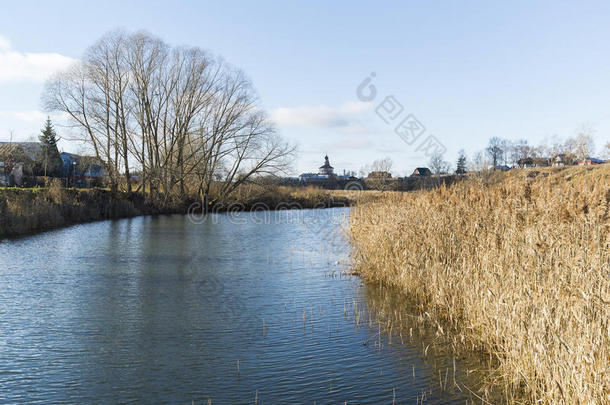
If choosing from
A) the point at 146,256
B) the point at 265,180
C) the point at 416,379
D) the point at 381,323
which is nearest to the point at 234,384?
the point at 416,379

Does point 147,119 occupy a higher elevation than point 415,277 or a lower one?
higher

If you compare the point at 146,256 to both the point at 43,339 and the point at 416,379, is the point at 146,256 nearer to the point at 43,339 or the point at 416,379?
the point at 43,339

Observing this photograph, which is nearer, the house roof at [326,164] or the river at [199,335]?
the river at [199,335]

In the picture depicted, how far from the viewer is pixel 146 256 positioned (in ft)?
45.8

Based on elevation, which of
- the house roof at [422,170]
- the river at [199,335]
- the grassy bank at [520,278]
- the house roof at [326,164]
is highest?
the house roof at [326,164]

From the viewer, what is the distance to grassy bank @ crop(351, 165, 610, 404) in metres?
3.96

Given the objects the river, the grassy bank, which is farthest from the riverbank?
the grassy bank

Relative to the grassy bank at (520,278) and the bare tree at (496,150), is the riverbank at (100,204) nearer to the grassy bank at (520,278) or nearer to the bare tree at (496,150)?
the grassy bank at (520,278)

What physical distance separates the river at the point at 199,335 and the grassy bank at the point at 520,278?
80cm

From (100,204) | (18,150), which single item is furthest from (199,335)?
(18,150)

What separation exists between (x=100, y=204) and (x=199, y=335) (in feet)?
75.0

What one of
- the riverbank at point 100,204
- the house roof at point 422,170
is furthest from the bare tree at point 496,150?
the riverbank at point 100,204

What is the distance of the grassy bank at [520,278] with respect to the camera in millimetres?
3959

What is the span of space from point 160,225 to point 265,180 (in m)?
13.6
